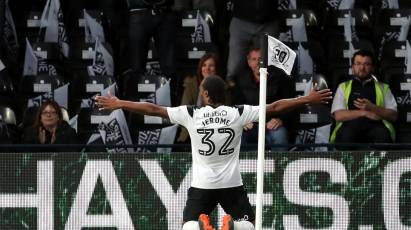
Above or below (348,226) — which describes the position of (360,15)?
above

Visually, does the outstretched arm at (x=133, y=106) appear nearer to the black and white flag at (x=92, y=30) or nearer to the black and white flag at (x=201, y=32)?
the black and white flag at (x=201, y=32)

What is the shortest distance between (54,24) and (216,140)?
6610 mm

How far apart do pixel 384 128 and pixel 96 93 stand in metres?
3.92

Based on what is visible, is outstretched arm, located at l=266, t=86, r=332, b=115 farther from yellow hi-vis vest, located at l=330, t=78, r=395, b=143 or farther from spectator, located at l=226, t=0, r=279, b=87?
spectator, located at l=226, t=0, r=279, b=87

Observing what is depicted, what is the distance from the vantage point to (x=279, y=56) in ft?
39.7

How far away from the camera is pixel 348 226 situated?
14359mm

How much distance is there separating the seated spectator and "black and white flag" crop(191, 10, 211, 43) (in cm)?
143

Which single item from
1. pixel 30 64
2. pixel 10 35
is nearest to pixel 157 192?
pixel 30 64

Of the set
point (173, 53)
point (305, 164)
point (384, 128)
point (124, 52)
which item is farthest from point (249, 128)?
point (124, 52)

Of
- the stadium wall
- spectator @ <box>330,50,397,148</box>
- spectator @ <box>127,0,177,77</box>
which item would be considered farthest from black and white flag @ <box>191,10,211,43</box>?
the stadium wall

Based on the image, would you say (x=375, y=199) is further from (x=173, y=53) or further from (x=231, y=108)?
(x=173, y=53)

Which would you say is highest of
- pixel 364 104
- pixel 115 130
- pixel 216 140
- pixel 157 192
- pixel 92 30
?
pixel 92 30

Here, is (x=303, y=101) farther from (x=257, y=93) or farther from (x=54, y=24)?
(x=54, y=24)

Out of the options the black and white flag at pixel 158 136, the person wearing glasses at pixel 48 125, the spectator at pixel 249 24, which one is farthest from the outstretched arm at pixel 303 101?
the spectator at pixel 249 24
